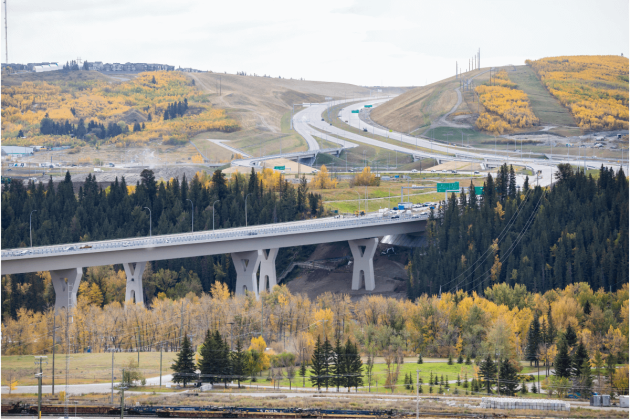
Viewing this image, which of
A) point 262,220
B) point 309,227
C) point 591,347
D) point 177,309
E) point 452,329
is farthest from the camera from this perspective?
point 262,220

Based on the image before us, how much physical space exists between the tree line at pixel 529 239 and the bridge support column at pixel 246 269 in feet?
96.6

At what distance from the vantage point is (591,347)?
10525 cm

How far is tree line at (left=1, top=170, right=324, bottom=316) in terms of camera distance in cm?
16525

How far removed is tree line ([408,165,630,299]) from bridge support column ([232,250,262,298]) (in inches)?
1160

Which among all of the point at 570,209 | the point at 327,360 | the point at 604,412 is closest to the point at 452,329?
the point at 327,360

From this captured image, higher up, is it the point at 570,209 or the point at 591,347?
the point at 570,209

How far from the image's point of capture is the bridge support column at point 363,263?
550 ft

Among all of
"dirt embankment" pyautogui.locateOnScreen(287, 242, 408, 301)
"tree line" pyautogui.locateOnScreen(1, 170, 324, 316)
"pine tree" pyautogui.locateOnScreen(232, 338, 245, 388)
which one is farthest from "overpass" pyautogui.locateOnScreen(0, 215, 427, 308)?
"pine tree" pyautogui.locateOnScreen(232, 338, 245, 388)

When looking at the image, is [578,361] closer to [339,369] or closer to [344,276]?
[339,369]

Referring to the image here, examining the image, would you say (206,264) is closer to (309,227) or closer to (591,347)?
(309,227)

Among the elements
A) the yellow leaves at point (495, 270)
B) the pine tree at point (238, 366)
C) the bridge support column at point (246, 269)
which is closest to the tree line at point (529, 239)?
the yellow leaves at point (495, 270)

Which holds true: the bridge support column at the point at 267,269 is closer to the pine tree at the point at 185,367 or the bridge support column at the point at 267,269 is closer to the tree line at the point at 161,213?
the tree line at the point at 161,213

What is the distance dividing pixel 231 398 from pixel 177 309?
44.3 metres

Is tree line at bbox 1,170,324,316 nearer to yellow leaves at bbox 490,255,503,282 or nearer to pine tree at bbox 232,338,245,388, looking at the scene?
yellow leaves at bbox 490,255,503,282
